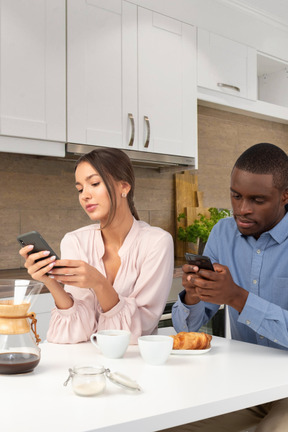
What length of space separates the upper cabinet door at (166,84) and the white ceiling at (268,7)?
1.81 ft

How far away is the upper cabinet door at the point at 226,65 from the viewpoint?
3514 millimetres

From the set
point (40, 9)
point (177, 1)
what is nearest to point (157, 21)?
point (177, 1)

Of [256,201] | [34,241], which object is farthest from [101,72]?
[34,241]

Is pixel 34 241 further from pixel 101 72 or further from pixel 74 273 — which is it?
pixel 101 72

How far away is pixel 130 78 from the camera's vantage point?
3070 millimetres

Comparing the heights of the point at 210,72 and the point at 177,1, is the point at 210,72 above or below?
below

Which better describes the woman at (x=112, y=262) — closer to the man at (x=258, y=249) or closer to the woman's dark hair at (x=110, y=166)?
the woman's dark hair at (x=110, y=166)

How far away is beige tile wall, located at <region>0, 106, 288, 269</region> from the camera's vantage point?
117 inches

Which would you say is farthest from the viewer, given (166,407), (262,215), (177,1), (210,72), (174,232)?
(174,232)

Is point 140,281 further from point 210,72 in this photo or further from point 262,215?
point 210,72

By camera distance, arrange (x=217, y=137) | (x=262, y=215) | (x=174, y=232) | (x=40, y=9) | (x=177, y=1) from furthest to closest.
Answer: (x=217, y=137), (x=174, y=232), (x=177, y=1), (x=40, y=9), (x=262, y=215)

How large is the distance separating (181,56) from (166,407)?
285cm

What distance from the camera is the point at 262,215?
1.59 meters

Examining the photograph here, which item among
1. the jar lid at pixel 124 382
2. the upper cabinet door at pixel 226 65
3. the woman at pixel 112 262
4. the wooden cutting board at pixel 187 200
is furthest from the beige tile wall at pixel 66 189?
the jar lid at pixel 124 382
